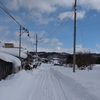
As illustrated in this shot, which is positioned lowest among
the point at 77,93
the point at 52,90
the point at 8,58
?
the point at 52,90

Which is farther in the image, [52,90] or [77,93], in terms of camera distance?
[52,90]

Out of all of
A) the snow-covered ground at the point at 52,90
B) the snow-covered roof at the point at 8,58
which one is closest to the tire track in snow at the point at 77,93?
the snow-covered ground at the point at 52,90

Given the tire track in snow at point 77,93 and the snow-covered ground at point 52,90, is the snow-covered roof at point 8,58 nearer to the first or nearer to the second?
the snow-covered ground at point 52,90

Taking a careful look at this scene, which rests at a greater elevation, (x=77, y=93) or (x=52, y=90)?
(x=77, y=93)

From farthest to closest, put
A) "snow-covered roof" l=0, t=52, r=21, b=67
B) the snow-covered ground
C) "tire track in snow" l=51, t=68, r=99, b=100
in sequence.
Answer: "snow-covered roof" l=0, t=52, r=21, b=67 < the snow-covered ground < "tire track in snow" l=51, t=68, r=99, b=100

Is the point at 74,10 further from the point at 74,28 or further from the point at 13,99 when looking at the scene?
the point at 13,99

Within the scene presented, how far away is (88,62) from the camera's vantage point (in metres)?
51.1

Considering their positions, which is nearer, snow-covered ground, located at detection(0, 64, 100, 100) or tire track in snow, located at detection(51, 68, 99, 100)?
tire track in snow, located at detection(51, 68, 99, 100)

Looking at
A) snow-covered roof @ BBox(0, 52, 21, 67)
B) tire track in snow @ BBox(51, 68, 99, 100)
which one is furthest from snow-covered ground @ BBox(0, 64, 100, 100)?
snow-covered roof @ BBox(0, 52, 21, 67)

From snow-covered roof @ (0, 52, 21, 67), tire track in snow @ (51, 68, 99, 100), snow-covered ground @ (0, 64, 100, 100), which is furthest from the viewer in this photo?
snow-covered roof @ (0, 52, 21, 67)

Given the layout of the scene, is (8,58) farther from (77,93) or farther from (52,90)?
(77,93)

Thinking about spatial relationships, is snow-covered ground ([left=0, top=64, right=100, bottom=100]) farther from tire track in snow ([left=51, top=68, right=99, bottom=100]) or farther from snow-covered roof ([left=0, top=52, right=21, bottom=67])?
snow-covered roof ([left=0, top=52, right=21, bottom=67])

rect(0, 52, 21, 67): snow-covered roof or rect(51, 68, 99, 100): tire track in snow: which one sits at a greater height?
rect(0, 52, 21, 67): snow-covered roof

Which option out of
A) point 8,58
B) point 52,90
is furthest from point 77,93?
point 8,58
